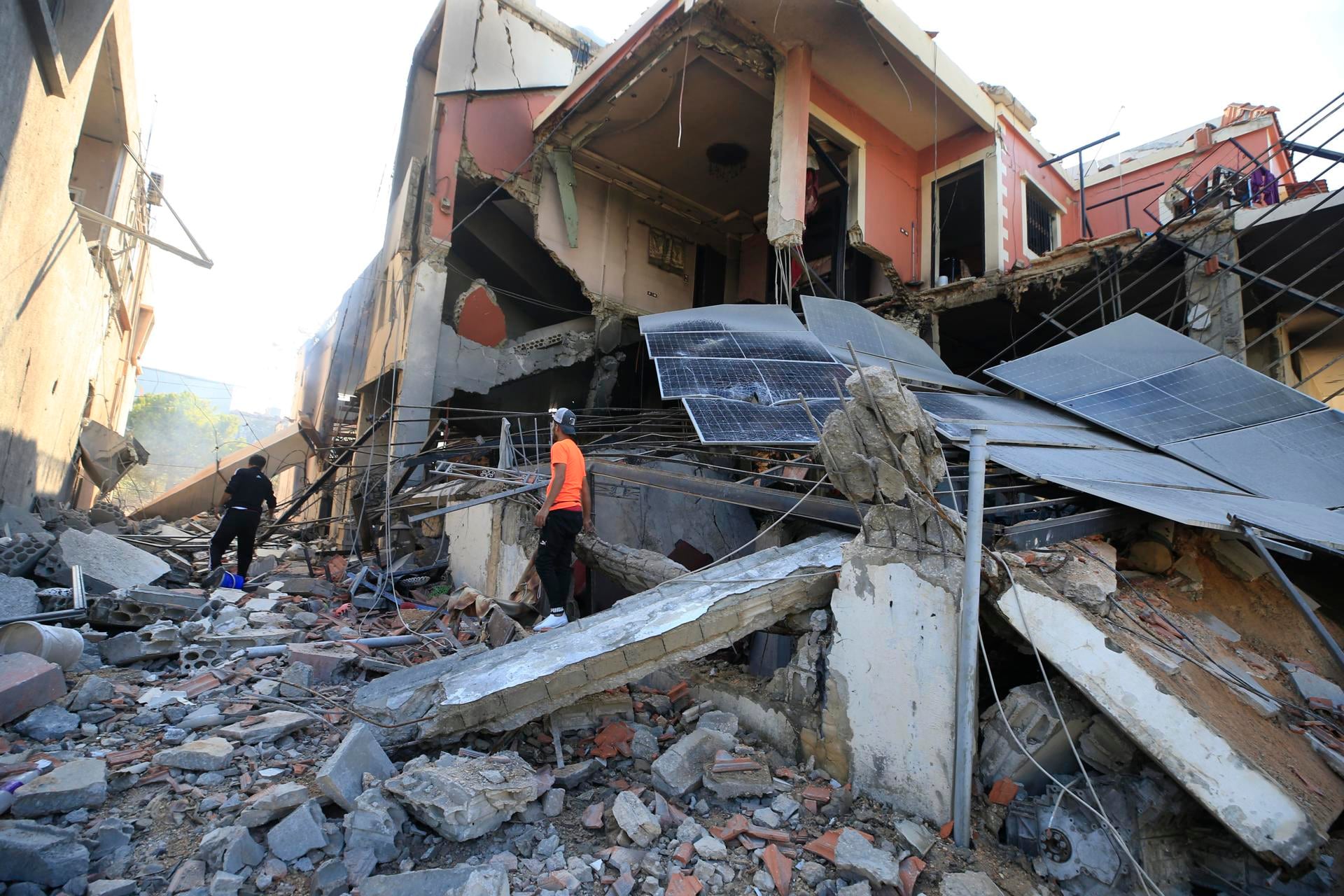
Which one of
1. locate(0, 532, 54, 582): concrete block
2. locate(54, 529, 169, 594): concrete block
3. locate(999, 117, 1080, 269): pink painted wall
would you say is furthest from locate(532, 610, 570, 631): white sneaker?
locate(999, 117, 1080, 269): pink painted wall

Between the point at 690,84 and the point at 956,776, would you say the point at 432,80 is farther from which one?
the point at 956,776

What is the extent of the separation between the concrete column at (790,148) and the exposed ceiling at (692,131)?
0.66m

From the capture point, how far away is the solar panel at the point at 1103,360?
670 cm

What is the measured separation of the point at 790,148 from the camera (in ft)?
30.5

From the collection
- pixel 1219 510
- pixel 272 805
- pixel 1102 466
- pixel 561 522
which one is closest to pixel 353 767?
pixel 272 805

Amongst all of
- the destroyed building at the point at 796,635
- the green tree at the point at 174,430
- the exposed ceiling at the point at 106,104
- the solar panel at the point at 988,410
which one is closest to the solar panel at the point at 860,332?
the destroyed building at the point at 796,635

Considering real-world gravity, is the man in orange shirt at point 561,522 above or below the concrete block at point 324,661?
above

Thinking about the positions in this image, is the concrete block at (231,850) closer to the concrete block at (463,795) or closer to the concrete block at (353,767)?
the concrete block at (353,767)

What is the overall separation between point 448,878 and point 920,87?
12.1 m

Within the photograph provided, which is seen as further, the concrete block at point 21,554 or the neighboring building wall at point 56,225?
the neighboring building wall at point 56,225

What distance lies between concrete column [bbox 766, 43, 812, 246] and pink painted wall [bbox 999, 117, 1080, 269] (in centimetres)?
407

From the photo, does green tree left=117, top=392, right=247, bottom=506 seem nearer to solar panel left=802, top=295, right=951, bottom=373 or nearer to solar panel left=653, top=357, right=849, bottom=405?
solar panel left=802, top=295, right=951, bottom=373

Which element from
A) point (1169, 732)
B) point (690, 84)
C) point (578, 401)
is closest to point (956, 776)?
point (1169, 732)

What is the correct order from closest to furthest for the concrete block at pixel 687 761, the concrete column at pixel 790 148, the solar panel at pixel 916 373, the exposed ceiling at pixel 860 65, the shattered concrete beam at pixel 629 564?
Answer: the concrete block at pixel 687 761 → the shattered concrete beam at pixel 629 564 → the solar panel at pixel 916 373 → the exposed ceiling at pixel 860 65 → the concrete column at pixel 790 148
